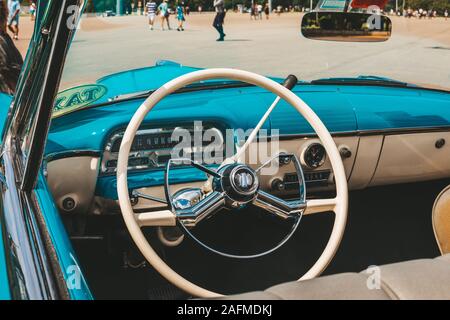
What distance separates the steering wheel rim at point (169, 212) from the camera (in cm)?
173

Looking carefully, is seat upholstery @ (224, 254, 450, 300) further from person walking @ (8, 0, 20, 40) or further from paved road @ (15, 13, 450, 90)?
person walking @ (8, 0, 20, 40)

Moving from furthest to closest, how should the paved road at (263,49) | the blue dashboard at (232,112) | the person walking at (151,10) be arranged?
the blue dashboard at (232,112) < the paved road at (263,49) < the person walking at (151,10)

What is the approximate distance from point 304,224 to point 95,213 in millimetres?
1124

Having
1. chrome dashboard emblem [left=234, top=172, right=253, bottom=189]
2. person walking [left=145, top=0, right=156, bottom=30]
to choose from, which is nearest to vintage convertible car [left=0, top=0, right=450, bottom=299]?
chrome dashboard emblem [left=234, top=172, right=253, bottom=189]

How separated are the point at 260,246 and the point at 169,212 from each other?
3.91 ft

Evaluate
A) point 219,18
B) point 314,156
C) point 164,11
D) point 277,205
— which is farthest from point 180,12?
point 314,156

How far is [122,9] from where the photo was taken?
182 cm

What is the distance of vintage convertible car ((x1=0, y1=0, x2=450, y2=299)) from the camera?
144 cm

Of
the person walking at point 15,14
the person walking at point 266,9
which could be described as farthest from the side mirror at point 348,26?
the person walking at point 15,14

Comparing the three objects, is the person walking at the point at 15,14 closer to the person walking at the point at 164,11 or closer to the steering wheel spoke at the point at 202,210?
the person walking at the point at 164,11

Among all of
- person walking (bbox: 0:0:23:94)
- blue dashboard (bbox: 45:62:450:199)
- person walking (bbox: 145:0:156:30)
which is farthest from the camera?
person walking (bbox: 0:0:23:94)
